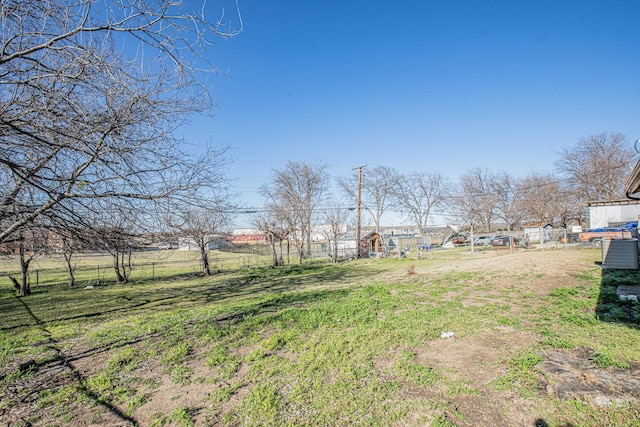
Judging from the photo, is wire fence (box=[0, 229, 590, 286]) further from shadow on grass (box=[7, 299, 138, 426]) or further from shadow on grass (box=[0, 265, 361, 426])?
shadow on grass (box=[7, 299, 138, 426])

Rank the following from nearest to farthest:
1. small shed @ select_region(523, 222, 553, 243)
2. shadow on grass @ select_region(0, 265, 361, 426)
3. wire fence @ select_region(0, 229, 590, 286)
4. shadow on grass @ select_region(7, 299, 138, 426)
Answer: shadow on grass @ select_region(7, 299, 138, 426)
shadow on grass @ select_region(0, 265, 361, 426)
wire fence @ select_region(0, 229, 590, 286)
small shed @ select_region(523, 222, 553, 243)

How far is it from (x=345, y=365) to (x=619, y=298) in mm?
5687

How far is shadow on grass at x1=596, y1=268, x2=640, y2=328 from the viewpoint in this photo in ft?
16.6

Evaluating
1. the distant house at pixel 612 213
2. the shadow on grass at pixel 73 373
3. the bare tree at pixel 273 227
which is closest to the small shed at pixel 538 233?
the distant house at pixel 612 213

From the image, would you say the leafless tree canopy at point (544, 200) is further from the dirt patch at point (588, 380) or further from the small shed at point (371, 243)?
the dirt patch at point (588, 380)

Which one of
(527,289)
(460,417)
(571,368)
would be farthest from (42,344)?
(527,289)

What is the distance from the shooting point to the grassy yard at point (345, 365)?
2.91 metres

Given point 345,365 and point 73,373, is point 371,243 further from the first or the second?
point 73,373

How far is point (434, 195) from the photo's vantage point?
143ft

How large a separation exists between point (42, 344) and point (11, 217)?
3256mm

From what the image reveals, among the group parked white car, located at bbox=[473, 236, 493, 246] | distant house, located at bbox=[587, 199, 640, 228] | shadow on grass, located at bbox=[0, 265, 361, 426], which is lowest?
parked white car, located at bbox=[473, 236, 493, 246]

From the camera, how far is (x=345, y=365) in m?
3.94

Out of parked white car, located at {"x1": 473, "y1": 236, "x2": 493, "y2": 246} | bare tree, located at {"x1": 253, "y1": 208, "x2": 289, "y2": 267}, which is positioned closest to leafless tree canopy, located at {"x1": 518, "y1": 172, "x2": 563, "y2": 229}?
parked white car, located at {"x1": 473, "y1": 236, "x2": 493, "y2": 246}

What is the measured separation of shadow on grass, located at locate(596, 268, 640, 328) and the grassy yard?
6cm
